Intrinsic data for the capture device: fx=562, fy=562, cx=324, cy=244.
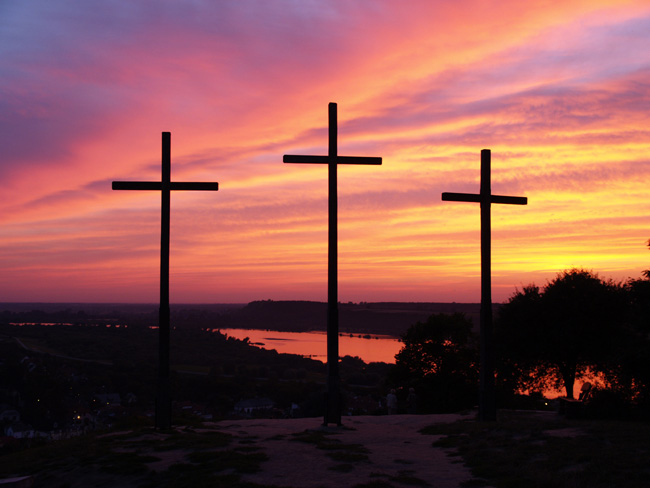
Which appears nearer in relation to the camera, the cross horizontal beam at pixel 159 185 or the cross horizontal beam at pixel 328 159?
the cross horizontal beam at pixel 159 185

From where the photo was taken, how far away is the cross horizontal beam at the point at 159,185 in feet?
48.4

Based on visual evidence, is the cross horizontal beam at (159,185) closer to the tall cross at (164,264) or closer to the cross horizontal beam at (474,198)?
the tall cross at (164,264)

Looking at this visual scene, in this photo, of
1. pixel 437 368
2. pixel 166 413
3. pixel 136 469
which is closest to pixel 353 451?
pixel 136 469

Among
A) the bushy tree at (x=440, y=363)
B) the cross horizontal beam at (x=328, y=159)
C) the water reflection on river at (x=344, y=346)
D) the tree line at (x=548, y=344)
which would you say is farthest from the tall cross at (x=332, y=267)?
the water reflection on river at (x=344, y=346)

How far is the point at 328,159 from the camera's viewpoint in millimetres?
15172

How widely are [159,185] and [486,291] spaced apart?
9236 millimetres

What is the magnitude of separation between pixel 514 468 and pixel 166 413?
867 cm

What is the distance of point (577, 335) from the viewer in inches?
1001

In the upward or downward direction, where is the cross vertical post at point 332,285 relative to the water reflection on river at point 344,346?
upward

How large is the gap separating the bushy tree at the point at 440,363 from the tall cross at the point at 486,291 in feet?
54.8

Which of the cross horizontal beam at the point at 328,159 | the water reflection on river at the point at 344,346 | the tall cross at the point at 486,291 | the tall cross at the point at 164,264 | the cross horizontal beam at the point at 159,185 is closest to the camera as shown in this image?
the tall cross at the point at 164,264

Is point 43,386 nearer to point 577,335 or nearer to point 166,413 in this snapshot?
point 166,413

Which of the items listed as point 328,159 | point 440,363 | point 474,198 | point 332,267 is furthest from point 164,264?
point 440,363

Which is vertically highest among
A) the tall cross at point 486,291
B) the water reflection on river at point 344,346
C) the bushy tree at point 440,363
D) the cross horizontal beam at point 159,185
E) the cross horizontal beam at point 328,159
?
the cross horizontal beam at point 328,159
